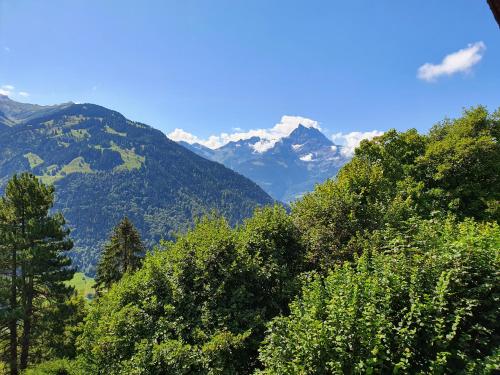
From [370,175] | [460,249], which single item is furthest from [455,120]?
[460,249]

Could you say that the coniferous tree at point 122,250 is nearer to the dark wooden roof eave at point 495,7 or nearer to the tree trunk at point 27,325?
the tree trunk at point 27,325

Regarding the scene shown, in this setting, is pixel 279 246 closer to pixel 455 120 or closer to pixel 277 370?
pixel 277 370

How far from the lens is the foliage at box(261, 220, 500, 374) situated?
980 cm

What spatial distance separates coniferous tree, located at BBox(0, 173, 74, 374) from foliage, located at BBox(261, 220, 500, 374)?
92.8ft

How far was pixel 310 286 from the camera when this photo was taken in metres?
13.6

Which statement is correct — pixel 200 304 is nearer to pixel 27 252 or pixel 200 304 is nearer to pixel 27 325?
pixel 27 252

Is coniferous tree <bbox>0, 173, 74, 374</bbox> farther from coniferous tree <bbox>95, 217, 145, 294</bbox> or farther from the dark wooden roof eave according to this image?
the dark wooden roof eave

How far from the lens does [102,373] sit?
15.2 metres

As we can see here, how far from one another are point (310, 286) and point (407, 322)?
405 cm

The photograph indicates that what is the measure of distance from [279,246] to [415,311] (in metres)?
9.80

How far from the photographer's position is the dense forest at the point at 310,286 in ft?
33.4

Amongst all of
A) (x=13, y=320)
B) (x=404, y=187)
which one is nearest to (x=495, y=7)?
(x=404, y=187)

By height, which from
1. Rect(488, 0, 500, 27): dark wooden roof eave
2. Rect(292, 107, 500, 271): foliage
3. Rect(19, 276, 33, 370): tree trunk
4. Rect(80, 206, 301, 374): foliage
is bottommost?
Rect(19, 276, 33, 370): tree trunk

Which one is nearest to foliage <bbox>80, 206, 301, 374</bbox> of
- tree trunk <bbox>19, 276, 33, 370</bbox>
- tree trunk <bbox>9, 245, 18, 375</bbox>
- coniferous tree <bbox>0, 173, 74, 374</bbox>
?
coniferous tree <bbox>0, 173, 74, 374</bbox>
